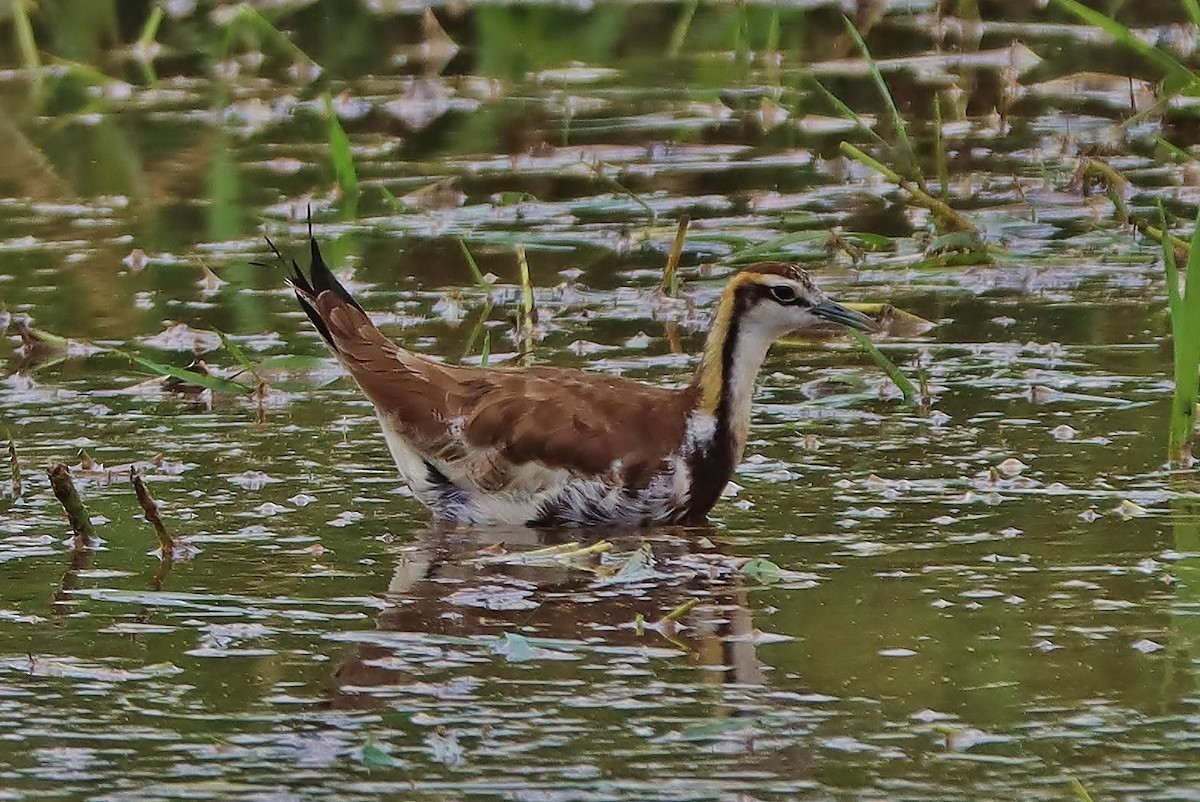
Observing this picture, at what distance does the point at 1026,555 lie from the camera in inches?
291

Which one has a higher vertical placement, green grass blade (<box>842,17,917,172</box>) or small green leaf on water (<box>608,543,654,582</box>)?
green grass blade (<box>842,17,917,172</box>)

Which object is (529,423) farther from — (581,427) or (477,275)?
(477,275)

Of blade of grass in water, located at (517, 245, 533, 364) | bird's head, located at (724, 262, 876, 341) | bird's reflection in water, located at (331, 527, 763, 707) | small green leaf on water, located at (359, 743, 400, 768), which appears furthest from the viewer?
blade of grass in water, located at (517, 245, 533, 364)

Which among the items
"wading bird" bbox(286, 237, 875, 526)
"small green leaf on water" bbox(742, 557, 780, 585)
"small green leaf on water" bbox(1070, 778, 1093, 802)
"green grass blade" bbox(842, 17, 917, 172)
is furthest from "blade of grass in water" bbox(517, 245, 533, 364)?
"small green leaf on water" bbox(1070, 778, 1093, 802)

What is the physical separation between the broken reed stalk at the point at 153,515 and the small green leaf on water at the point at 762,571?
1.77m

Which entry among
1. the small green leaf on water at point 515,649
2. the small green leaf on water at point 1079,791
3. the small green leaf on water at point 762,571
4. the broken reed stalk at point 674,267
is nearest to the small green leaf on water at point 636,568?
the small green leaf on water at point 762,571

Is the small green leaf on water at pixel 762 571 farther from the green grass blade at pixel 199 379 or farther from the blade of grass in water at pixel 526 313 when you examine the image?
the blade of grass in water at pixel 526 313

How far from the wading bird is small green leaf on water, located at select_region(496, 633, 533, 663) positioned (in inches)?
58.8

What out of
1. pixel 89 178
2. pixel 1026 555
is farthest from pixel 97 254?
pixel 1026 555

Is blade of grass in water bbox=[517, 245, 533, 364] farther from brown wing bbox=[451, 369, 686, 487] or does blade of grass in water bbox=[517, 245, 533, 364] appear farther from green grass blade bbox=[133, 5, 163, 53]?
green grass blade bbox=[133, 5, 163, 53]

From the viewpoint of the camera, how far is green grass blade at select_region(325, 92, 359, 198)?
11.6m

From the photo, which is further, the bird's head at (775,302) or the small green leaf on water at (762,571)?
the bird's head at (775,302)

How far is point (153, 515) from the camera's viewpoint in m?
7.49

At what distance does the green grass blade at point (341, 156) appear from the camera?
11633 millimetres
